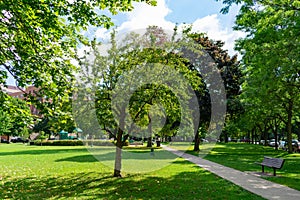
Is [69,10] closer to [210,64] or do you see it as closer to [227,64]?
[210,64]


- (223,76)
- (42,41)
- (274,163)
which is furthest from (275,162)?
(223,76)

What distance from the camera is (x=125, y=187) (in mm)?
9773

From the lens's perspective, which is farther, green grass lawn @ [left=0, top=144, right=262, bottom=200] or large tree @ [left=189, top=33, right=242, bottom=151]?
large tree @ [left=189, top=33, right=242, bottom=151]

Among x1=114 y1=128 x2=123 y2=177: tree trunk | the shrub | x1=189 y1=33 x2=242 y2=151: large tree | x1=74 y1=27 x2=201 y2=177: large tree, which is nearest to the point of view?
x1=74 y1=27 x2=201 y2=177: large tree

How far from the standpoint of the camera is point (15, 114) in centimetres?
591

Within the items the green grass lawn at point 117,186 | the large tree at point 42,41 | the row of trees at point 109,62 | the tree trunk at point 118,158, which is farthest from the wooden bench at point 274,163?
the large tree at point 42,41

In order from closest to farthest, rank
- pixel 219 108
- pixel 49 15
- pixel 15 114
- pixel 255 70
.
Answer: pixel 15 114, pixel 49 15, pixel 255 70, pixel 219 108

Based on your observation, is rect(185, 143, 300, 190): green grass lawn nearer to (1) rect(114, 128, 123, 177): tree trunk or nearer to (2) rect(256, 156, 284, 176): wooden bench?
(2) rect(256, 156, 284, 176): wooden bench

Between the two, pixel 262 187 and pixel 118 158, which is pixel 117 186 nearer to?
pixel 118 158

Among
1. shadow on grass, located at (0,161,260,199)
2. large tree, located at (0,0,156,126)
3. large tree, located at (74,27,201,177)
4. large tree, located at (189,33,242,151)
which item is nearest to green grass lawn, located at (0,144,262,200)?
shadow on grass, located at (0,161,260,199)

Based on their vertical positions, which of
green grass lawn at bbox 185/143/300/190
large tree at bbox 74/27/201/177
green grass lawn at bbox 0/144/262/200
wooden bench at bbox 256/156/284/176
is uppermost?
large tree at bbox 74/27/201/177

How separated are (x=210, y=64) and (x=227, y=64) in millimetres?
2521

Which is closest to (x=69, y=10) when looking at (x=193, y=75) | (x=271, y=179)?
(x=193, y=75)

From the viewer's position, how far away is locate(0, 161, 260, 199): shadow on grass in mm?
8481
